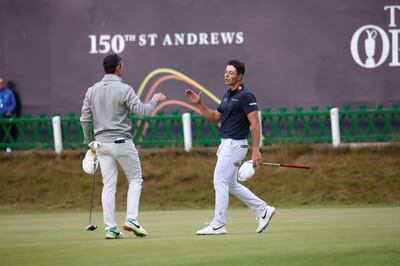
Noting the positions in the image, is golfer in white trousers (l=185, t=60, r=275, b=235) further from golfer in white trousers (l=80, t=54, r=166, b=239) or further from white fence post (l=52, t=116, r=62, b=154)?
white fence post (l=52, t=116, r=62, b=154)

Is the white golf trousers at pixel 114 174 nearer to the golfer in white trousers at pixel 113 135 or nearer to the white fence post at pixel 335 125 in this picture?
the golfer in white trousers at pixel 113 135

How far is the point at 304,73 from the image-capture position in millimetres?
24109

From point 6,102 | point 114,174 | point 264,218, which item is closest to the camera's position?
point 114,174

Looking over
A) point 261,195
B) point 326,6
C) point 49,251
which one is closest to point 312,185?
point 261,195

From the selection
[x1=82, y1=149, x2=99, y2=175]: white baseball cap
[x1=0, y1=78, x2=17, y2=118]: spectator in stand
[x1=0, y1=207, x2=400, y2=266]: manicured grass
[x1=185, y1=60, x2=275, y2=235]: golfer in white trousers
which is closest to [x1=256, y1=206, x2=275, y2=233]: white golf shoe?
[x1=185, y1=60, x2=275, y2=235]: golfer in white trousers

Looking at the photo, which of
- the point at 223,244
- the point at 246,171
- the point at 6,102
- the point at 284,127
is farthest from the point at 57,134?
the point at 223,244

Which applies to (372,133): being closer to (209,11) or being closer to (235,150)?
(209,11)

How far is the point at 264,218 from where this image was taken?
13.7 m

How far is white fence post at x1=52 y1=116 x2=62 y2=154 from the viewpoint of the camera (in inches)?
957

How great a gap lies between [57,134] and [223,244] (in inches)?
511

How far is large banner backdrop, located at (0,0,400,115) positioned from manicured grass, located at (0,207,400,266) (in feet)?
25.6

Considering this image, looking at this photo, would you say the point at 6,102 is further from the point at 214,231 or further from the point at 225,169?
the point at 214,231

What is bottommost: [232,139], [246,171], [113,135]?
[246,171]

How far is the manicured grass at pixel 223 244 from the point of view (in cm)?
1062
